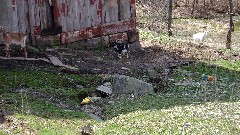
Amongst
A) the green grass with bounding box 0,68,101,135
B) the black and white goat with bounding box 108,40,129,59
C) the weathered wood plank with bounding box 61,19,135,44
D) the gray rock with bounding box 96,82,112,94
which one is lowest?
the gray rock with bounding box 96,82,112,94

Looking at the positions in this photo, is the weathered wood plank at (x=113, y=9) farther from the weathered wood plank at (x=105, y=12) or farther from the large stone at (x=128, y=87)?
the large stone at (x=128, y=87)

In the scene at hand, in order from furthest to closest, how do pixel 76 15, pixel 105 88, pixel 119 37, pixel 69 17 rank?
1. pixel 119 37
2. pixel 76 15
3. pixel 69 17
4. pixel 105 88

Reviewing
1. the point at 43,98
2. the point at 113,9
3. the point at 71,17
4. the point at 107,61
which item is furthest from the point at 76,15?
the point at 43,98

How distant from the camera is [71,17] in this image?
19750 millimetres

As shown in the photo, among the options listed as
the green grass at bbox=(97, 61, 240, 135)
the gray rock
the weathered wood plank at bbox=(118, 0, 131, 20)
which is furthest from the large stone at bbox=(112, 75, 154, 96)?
the weathered wood plank at bbox=(118, 0, 131, 20)

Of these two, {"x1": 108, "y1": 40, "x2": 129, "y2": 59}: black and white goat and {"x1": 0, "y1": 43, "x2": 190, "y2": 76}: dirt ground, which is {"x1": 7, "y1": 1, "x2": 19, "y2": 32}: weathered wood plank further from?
{"x1": 108, "y1": 40, "x2": 129, "y2": 59}: black and white goat

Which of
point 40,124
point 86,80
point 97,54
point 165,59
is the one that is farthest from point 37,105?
point 165,59

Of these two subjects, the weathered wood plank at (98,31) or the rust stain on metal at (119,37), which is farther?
the rust stain on metal at (119,37)

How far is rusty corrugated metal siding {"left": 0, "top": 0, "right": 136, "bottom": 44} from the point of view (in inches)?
716

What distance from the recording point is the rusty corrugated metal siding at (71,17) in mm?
18188

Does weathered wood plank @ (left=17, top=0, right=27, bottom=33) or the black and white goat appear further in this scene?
the black and white goat

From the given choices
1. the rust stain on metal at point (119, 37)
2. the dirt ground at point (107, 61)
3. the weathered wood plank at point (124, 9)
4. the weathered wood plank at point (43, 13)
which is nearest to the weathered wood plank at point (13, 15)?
the dirt ground at point (107, 61)

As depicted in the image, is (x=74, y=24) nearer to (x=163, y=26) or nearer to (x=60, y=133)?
(x=60, y=133)

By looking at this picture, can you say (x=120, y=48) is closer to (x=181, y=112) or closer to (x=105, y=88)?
(x=105, y=88)
